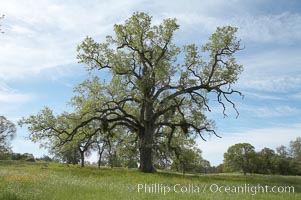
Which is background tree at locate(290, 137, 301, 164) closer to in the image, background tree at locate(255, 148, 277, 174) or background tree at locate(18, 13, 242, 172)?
background tree at locate(255, 148, 277, 174)

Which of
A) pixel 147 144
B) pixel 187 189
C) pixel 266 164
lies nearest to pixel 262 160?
pixel 266 164

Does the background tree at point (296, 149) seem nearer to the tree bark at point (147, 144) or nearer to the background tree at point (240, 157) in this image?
the background tree at point (240, 157)

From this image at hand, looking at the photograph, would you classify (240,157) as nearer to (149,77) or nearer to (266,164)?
(266,164)

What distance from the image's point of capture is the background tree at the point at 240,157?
91.6 meters

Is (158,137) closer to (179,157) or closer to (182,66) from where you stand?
(179,157)

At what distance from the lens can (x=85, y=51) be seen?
3578cm

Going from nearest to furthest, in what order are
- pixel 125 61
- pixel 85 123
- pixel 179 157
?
pixel 85 123 → pixel 125 61 → pixel 179 157

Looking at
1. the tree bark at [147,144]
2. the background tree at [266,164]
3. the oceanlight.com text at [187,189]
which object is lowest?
the background tree at [266,164]

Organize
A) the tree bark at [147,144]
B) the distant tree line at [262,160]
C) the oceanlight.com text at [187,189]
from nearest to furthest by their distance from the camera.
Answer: the oceanlight.com text at [187,189] < the tree bark at [147,144] < the distant tree line at [262,160]

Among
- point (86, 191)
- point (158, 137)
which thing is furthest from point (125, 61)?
point (86, 191)

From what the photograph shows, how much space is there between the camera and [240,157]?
3647 inches

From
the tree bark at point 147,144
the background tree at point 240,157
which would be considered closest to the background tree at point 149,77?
the tree bark at point 147,144

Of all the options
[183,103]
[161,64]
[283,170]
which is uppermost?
[161,64]

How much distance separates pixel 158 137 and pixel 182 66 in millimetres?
10772
